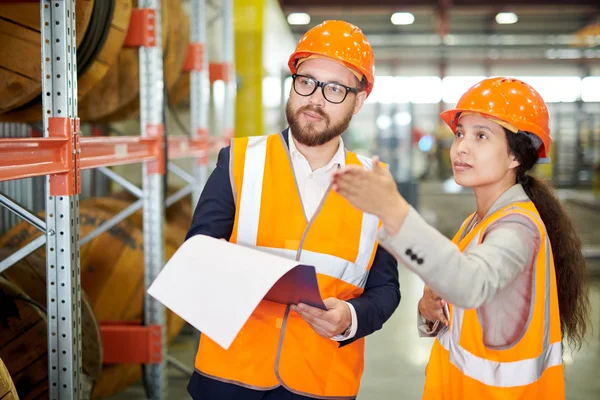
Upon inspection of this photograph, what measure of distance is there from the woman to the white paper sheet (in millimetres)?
366

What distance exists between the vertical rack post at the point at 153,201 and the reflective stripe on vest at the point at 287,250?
203 cm

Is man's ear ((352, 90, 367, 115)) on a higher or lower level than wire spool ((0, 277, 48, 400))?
higher

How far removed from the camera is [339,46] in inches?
89.5

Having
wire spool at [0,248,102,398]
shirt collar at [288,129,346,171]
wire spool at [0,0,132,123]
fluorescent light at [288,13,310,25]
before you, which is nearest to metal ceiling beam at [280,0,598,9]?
fluorescent light at [288,13,310,25]

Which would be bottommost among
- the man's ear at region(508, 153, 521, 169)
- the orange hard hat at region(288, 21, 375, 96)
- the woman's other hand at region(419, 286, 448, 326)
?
the woman's other hand at region(419, 286, 448, 326)

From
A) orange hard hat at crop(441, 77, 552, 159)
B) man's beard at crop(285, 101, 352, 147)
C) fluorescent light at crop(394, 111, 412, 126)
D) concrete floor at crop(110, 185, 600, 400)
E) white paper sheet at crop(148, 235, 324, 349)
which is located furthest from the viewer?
fluorescent light at crop(394, 111, 412, 126)

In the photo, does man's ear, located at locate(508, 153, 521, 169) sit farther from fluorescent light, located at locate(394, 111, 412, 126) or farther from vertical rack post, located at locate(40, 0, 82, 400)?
fluorescent light, located at locate(394, 111, 412, 126)

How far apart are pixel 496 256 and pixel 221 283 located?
2.38 ft

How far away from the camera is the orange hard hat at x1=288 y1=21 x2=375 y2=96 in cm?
227

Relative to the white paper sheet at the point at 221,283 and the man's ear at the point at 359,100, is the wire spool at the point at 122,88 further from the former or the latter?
the white paper sheet at the point at 221,283

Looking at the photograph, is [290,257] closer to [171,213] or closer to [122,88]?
[122,88]

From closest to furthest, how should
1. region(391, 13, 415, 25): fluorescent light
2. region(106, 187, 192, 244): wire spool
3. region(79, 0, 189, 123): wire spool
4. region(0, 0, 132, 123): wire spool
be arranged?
region(0, 0, 132, 123): wire spool
region(79, 0, 189, 123): wire spool
region(106, 187, 192, 244): wire spool
region(391, 13, 415, 25): fluorescent light

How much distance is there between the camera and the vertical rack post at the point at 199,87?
17.4 ft

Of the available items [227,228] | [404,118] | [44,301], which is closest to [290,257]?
[227,228]
